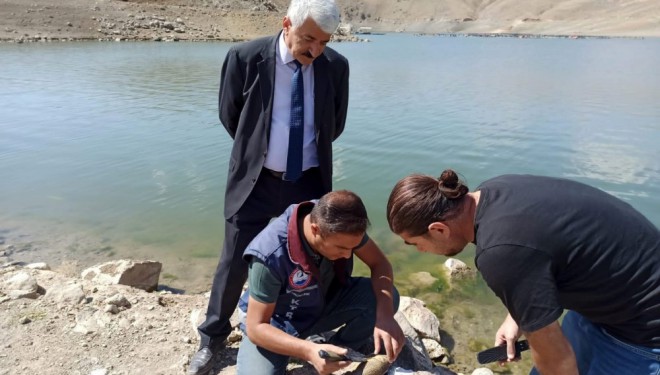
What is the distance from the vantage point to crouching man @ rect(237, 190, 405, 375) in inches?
99.9

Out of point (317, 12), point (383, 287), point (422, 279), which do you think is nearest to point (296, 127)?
point (317, 12)

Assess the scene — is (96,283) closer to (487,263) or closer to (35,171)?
(487,263)

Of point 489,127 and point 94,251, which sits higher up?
point 489,127

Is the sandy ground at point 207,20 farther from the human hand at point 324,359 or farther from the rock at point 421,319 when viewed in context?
the human hand at point 324,359

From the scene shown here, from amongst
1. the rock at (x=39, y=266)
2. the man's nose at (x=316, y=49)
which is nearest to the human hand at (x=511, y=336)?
the man's nose at (x=316, y=49)

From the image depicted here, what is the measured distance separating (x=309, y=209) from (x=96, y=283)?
276 cm

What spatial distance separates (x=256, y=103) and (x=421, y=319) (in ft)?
7.25

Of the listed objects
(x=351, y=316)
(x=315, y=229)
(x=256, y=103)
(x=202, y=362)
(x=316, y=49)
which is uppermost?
(x=316, y=49)

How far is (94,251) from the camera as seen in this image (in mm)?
6164

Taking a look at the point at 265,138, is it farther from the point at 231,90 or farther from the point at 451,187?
the point at 451,187

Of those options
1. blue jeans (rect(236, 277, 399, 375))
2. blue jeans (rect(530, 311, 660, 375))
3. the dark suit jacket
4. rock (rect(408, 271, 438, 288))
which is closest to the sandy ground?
rock (rect(408, 271, 438, 288))

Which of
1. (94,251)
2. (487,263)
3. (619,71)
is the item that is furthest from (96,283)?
(619,71)

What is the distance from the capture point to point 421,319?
419 centimetres

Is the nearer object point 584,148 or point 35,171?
point 35,171
